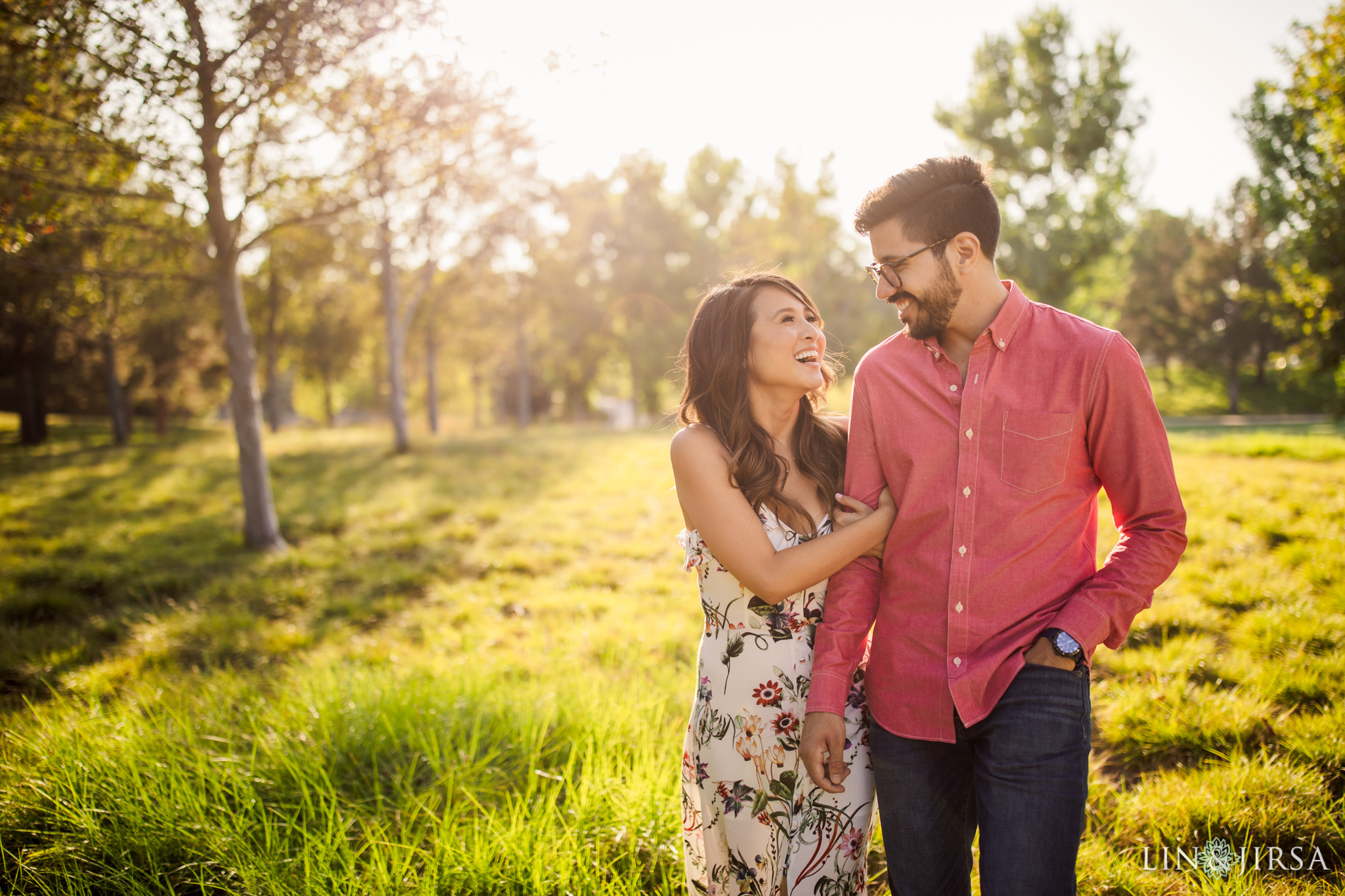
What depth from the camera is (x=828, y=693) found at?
2.21 meters

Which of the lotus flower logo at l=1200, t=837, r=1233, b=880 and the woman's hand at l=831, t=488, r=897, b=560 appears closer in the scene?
the woman's hand at l=831, t=488, r=897, b=560

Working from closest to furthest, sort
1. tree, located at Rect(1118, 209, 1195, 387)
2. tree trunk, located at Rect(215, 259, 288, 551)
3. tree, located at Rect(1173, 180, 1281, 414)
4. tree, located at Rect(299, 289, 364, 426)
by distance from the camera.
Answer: tree trunk, located at Rect(215, 259, 288, 551) < tree, located at Rect(299, 289, 364, 426) < tree, located at Rect(1173, 180, 1281, 414) < tree, located at Rect(1118, 209, 1195, 387)

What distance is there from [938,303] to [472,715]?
11.5 ft

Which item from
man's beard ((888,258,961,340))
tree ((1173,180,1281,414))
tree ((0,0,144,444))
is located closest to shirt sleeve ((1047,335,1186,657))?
man's beard ((888,258,961,340))

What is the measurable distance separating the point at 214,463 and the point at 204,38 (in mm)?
14078

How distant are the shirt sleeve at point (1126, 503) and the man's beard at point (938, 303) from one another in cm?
49

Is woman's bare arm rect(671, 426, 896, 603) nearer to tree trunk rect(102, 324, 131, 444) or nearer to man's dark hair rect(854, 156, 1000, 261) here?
man's dark hair rect(854, 156, 1000, 261)

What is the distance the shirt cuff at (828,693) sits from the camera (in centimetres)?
220

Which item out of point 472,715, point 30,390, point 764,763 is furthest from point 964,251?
point 30,390

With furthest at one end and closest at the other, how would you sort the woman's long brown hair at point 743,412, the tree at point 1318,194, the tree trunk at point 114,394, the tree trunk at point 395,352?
1. the tree trunk at point 114,394
2. the tree trunk at point 395,352
3. the tree at point 1318,194
4. the woman's long brown hair at point 743,412

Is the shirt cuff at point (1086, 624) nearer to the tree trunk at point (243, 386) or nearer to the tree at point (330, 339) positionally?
the tree trunk at point (243, 386)

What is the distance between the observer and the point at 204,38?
6191mm

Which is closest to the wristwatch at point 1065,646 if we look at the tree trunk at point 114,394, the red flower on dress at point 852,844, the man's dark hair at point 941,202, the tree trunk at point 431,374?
the red flower on dress at point 852,844

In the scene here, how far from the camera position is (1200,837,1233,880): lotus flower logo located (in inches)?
102
